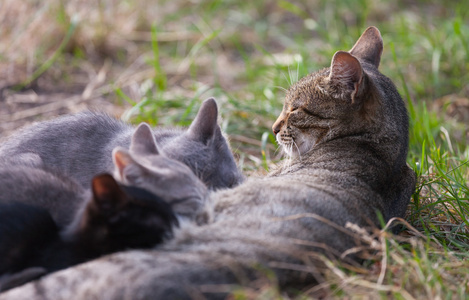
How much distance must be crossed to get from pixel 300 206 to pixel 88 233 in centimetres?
103

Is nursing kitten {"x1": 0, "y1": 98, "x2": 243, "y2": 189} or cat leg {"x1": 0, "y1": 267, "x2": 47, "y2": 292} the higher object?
nursing kitten {"x1": 0, "y1": 98, "x2": 243, "y2": 189}

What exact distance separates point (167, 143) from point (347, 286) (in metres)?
1.61

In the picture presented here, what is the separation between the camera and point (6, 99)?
5785 millimetres

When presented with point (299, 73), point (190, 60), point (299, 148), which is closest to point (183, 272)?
point (299, 148)

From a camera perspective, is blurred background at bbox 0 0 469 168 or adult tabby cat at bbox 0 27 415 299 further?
blurred background at bbox 0 0 469 168

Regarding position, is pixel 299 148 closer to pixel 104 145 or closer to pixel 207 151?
pixel 207 151

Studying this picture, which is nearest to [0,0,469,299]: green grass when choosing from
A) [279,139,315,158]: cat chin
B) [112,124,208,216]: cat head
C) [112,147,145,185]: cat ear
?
[279,139,315,158]: cat chin

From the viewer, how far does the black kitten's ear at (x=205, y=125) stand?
351 cm

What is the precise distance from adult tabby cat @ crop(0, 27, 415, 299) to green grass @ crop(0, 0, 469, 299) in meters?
0.19

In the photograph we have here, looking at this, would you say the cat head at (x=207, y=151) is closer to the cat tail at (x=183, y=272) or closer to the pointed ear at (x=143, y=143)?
the pointed ear at (x=143, y=143)

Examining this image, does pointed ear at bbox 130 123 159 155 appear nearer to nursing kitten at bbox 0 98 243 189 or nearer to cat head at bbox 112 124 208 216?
cat head at bbox 112 124 208 216

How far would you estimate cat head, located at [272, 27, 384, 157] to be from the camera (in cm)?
340

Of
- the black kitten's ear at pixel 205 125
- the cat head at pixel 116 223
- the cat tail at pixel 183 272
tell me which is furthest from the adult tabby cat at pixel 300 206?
the black kitten's ear at pixel 205 125

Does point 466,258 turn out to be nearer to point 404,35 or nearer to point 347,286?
point 347,286
